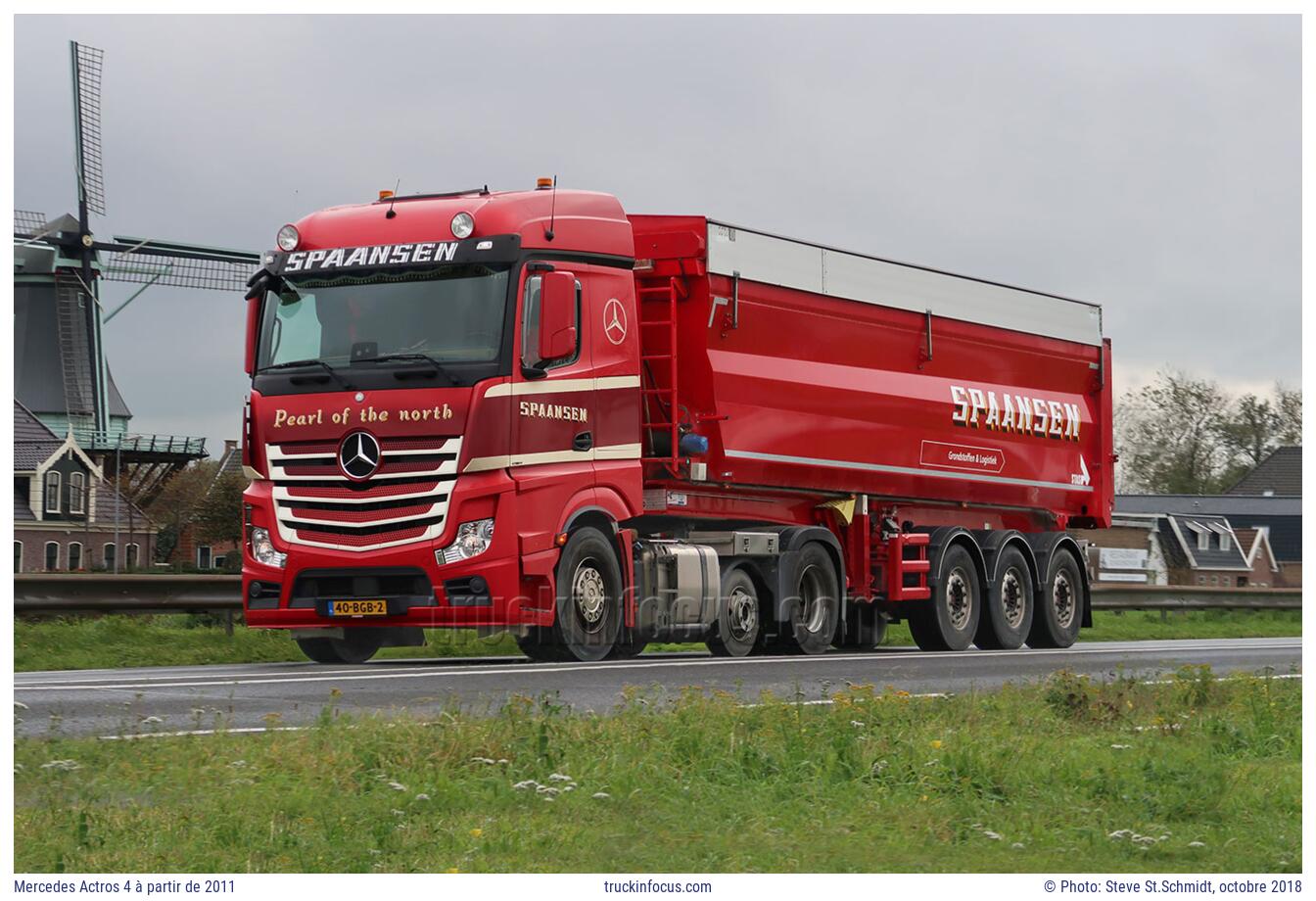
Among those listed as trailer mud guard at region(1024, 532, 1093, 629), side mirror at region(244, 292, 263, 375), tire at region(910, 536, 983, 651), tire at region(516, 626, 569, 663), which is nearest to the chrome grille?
side mirror at region(244, 292, 263, 375)

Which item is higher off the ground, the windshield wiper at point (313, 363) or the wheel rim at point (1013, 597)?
the windshield wiper at point (313, 363)

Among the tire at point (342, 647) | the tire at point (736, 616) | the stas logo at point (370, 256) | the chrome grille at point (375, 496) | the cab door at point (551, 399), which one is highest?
the stas logo at point (370, 256)

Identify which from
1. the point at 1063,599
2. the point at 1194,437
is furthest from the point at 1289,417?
the point at 1063,599

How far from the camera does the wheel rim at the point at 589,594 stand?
→ 1658cm

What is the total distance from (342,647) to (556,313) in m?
4.00

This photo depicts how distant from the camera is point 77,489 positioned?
73.6 metres

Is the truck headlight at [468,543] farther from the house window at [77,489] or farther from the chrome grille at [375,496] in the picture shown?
the house window at [77,489]

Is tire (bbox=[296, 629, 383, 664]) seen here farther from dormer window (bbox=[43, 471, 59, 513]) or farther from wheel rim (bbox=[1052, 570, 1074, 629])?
dormer window (bbox=[43, 471, 59, 513])

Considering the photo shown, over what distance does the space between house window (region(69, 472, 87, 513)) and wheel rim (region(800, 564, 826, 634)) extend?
190ft

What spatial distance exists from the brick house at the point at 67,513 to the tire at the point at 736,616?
178 feet

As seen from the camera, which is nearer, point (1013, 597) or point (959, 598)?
point (959, 598)

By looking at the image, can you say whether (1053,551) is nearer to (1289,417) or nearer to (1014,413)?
(1014,413)

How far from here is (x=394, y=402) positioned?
51.2ft

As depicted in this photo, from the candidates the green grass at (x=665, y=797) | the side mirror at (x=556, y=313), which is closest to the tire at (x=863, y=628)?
the side mirror at (x=556, y=313)
